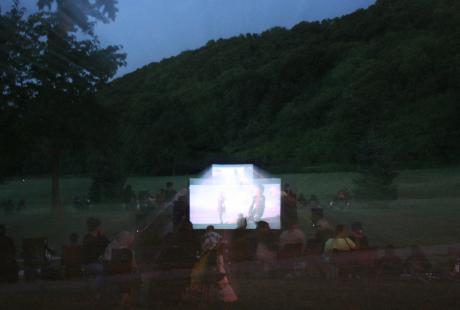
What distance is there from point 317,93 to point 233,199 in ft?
94.9

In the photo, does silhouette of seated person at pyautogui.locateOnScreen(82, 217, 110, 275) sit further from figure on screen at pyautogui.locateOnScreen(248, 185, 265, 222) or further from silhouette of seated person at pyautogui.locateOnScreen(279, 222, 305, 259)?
figure on screen at pyautogui.locateOnScreen(248, 185, 265, 222)

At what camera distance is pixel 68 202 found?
75.5 ft

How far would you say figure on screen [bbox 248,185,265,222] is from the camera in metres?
11.3

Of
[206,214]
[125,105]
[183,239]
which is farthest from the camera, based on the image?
[125,105]

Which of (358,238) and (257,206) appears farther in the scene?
(257,206)

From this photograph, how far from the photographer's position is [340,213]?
2091 cm

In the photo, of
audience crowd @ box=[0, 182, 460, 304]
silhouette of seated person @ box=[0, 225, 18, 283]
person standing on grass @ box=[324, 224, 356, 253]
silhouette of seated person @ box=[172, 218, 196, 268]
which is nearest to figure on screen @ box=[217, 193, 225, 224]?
audience crowd @ box=[0, 182, 460, 304]

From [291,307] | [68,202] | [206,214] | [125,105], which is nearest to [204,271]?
[291,307]

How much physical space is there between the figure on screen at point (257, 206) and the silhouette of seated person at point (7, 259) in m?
4.57

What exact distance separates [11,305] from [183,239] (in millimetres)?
2137

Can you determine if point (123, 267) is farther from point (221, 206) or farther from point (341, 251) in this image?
point (221, 206)

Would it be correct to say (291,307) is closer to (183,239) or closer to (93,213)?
(183,239)

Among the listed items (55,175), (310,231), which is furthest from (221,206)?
(55,175)

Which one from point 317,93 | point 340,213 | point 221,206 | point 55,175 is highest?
point 317,93
